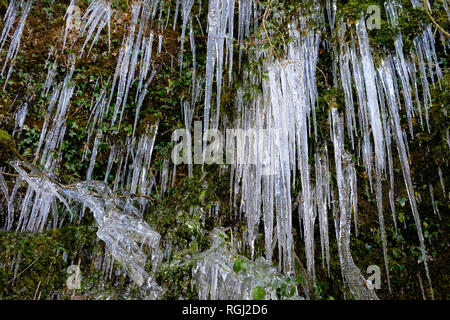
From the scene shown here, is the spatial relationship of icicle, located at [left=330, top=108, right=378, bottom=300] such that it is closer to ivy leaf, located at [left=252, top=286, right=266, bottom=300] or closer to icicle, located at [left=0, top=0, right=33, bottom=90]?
ivy leaf, located at [left=252, top=286, right=266, bottom=300]

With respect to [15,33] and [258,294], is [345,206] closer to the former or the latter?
[258,294]

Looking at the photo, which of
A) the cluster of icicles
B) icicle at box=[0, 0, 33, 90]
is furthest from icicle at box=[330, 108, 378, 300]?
icicle at box=[0, 0, 33, 90]

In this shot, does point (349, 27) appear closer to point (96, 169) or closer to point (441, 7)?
point (441, 7)

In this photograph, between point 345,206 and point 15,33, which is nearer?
point 345,206

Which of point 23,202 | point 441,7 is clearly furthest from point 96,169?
point 441,7

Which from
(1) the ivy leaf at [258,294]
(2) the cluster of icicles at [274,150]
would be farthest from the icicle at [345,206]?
(1) the ivy leaf at [258,294]

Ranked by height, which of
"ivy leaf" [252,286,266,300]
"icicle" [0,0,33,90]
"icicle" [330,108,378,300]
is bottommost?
"ivy leaf" [252,286,266,300]

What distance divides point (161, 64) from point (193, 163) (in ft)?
6.12

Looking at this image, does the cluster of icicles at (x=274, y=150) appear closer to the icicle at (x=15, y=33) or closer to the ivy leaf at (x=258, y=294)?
the icicle at (x=15, y=33)

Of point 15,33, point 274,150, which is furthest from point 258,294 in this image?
point 15,33

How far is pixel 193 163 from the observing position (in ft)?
13.7

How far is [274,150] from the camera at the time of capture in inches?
131

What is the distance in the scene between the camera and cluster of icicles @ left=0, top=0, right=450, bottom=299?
3.20m

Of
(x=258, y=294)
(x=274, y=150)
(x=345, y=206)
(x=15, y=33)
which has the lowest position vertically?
(x=258, y=294)
